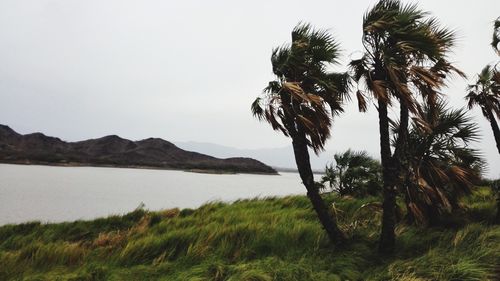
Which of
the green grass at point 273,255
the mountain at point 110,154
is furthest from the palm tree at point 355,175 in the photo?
the mountain at point 110,154

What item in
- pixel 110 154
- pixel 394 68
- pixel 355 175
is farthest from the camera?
pixel 110 154

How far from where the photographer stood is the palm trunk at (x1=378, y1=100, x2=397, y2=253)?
691cm

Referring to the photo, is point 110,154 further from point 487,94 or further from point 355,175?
point 487,94

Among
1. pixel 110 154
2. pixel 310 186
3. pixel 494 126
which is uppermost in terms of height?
pixel 110 154

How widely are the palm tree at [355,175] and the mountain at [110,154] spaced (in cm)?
9404

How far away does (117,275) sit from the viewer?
618cm

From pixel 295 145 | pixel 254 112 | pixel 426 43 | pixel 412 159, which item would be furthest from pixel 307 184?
pixel 426 43

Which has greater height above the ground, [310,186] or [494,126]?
[494,126]

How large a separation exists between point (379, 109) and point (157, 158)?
5178 inches

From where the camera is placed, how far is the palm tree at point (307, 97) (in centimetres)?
732

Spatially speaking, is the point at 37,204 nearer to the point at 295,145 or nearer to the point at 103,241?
the point at 103,241

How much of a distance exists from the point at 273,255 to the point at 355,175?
7287 mm

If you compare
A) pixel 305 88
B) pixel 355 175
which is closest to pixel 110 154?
pixel 355 175

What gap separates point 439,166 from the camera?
8.88 meters
